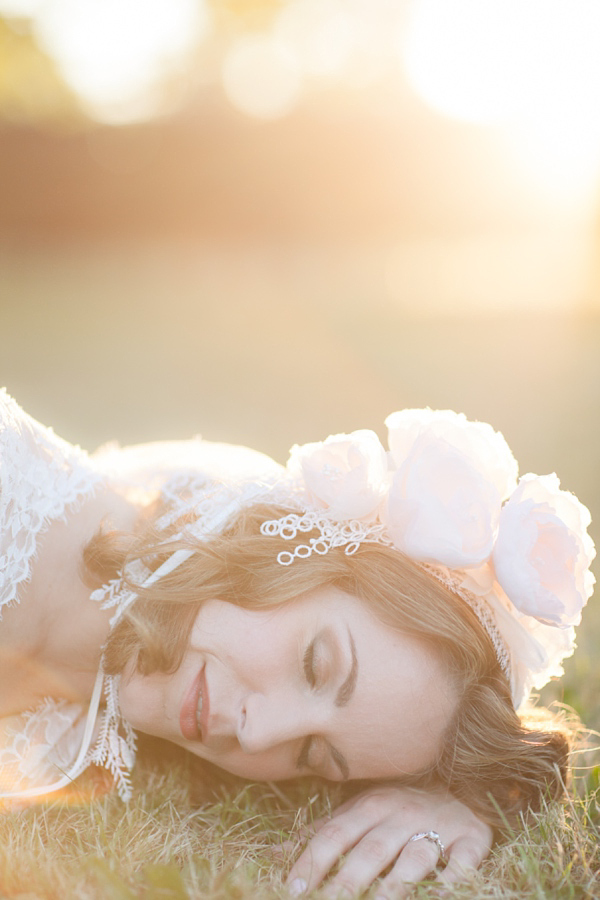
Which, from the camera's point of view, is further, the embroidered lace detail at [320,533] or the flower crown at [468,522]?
the embroidered lace detail at [320,533]

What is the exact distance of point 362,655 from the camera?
93.6 inches

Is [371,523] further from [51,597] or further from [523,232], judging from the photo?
[523,232]

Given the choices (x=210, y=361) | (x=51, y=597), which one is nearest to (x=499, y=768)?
(x=51, y=597)

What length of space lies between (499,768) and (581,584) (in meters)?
0.68

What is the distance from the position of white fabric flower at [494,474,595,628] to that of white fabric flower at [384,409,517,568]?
7 centimetres

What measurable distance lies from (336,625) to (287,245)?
1721 centimetres

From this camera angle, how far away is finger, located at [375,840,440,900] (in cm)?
221

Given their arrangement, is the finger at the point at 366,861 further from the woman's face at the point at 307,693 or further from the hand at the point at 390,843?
the woman's face at the point at 307,693

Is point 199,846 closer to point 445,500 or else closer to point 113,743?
point 113,743

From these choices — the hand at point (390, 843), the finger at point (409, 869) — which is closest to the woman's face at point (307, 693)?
→ the hand at point (390, 843)

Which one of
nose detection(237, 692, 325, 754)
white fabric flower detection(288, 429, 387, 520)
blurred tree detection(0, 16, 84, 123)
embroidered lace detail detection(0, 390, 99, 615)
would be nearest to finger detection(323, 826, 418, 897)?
nose detection(237, 692, 325, 754)

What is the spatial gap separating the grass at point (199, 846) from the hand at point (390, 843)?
56mm

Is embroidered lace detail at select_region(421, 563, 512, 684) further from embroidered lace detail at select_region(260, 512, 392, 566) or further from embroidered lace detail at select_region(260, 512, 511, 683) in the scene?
embroidered lace detail at select_region(260, 512, 392, 566)

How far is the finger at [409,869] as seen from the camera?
221cm
